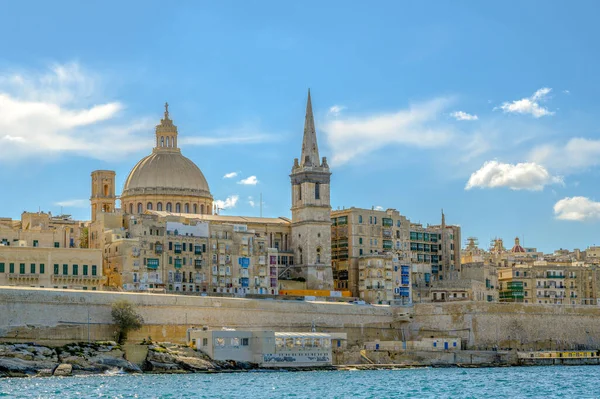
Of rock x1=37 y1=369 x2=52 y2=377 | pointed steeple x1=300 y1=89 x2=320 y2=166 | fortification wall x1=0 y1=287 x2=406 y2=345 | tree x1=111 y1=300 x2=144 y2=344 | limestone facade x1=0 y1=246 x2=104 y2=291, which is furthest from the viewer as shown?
pointed steeple x1=300 y1=89 x2=320 y2=166

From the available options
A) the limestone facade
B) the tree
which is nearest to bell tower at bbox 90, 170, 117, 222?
the limestone facade

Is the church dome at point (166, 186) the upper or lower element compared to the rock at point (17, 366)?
upper

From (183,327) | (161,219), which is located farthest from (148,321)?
(161,219)

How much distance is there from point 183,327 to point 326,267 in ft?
73.6

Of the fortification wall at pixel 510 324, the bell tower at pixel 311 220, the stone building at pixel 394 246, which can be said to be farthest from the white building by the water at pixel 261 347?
the stone building at pixel 394 246

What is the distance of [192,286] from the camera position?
84.4 meters

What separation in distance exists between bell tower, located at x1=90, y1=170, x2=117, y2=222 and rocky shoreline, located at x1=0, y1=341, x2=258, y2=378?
2991 cm

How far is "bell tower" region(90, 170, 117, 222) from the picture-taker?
96.8 m

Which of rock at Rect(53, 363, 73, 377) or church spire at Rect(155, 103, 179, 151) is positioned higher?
church spire at Rect(155, 103, 179, 151)

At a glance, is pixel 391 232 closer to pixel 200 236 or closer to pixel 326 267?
pixel 326 267

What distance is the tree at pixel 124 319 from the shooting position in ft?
230

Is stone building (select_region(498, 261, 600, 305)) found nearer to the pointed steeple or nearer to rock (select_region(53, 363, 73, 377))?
the pointed steeple

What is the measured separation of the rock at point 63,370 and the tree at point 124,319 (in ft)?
23.4

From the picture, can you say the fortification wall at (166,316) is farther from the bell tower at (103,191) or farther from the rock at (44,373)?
the bell tower at (103,191)
